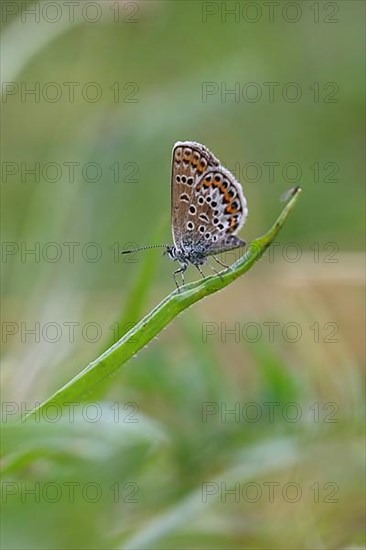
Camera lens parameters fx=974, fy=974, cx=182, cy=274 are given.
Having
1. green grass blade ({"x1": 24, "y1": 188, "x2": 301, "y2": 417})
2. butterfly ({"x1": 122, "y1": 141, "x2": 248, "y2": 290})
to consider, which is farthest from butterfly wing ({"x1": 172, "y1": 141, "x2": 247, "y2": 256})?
green grass blade ({"x1": 24, "y1": 188, "x2": 301, "y2": 417})

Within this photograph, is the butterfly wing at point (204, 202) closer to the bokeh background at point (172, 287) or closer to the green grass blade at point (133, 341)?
the bokeh background at point (172, 287)

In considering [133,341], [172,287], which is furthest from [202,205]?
[172,287]

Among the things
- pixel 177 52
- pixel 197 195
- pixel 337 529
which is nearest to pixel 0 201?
pixel 177 52

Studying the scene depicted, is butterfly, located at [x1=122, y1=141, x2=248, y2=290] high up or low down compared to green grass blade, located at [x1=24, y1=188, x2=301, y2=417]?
up

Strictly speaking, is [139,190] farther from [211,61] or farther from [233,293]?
[211,61]

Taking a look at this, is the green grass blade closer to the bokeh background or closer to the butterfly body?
the bokeh background
